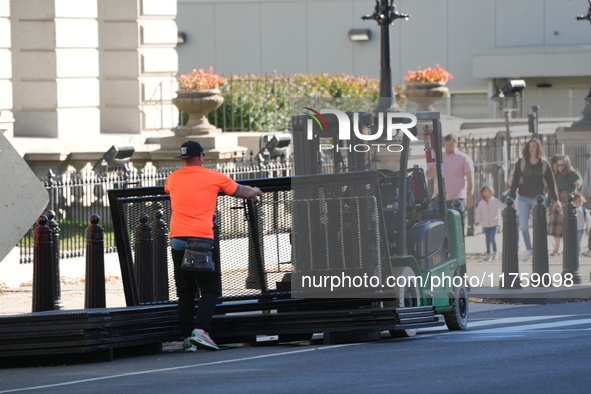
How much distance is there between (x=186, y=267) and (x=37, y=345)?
4.38ft

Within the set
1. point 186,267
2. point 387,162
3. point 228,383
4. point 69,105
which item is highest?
point 69,105

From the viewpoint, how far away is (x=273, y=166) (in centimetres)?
2072

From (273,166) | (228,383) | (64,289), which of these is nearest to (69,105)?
(273,166)

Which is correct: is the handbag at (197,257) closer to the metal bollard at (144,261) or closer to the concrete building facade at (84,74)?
the metal bollard at (144,261)

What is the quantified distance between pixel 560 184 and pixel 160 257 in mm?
9113

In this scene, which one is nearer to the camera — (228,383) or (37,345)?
(228,383)

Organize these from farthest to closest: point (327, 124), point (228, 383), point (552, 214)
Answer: point (552, 214) → point (327, 124) → point (228, 383)

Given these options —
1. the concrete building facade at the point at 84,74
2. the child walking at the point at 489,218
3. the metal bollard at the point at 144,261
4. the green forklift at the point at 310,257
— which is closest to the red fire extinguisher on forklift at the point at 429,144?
the green forklift at the point at 310,257

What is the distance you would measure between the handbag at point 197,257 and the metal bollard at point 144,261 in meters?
0.99

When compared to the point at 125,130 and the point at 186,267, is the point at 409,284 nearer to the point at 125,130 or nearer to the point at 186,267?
the point at 186,267

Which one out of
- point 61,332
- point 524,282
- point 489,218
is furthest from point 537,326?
point 489,218

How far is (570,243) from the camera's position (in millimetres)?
17094

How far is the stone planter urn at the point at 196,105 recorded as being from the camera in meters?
24.5

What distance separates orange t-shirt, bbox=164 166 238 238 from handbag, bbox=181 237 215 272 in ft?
0.25
